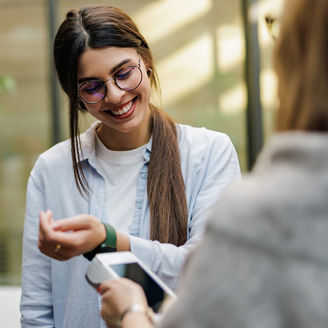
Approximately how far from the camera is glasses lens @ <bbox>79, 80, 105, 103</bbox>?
1.84m

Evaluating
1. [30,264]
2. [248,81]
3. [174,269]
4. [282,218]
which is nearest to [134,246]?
[174,269]

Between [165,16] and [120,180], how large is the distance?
323cm

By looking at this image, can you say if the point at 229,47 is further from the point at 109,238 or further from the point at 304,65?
the point at 304,65

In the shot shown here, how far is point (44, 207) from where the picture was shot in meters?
1.89

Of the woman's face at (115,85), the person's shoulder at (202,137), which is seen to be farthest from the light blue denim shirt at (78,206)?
the woman's face at (115,85)

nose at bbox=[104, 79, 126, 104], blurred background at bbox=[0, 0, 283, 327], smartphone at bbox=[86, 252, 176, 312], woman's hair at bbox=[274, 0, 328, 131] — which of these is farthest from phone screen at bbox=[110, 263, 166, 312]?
blurred background at bbox=[0, 0, 283, 327]

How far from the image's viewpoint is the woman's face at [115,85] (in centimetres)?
182

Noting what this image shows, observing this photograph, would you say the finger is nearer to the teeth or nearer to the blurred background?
the teeth

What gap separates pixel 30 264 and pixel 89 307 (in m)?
0.24

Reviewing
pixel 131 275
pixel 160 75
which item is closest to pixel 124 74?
pixel 131 275

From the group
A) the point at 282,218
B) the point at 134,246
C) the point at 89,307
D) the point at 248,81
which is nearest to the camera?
the point at 282,218

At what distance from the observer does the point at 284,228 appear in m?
0.76

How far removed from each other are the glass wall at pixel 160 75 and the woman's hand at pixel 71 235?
3.50m

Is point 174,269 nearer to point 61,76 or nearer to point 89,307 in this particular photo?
point 89,307
